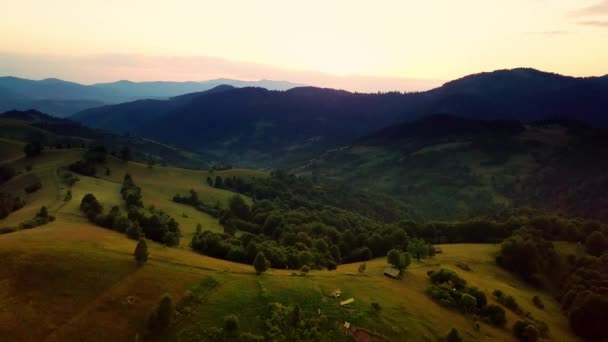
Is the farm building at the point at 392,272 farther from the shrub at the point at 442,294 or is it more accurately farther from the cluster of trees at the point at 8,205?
the cluster of trees at the point at 8,205

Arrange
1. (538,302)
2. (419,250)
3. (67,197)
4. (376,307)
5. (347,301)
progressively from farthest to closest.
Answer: (67,197)
(419,250)
(538,302)
(376,307)
(347,301)

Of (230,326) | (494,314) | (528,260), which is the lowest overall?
(528,260)

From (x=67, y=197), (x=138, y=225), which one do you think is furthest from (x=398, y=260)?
(x=67, y=197)

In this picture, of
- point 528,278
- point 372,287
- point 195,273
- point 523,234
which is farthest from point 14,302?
point 523,234

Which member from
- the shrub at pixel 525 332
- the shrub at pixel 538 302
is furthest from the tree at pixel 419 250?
the shrub at pixel 525 332

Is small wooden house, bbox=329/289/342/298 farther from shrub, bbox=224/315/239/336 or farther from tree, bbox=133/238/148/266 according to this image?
tree, bbox=133/238/148/266

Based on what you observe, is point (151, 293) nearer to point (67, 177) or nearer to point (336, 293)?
point (336, 293)
